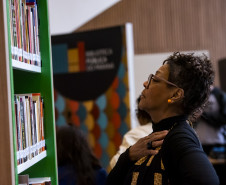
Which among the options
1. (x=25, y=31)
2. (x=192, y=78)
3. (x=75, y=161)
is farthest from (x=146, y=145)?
(x=75, y=161)

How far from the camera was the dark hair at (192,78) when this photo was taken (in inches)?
58.3

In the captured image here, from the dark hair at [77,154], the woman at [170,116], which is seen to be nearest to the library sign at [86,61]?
the dark hair at [77,154]

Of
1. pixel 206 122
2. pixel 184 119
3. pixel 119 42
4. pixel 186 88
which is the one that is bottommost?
pixel 206 122

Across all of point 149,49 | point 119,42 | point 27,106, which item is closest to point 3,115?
point 27,106

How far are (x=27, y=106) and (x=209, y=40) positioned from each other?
20.4 ft

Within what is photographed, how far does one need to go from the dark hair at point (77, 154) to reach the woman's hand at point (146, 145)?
1.02 metres

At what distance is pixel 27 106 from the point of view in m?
1.60

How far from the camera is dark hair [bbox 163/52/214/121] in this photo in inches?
58.3

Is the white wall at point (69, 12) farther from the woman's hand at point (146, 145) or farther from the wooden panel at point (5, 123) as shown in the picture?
the wooden panel at point (5, 123)

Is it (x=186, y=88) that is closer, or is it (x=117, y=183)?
(x=186, y=88)

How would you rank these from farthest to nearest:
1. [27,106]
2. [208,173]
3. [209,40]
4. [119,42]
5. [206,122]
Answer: [209,40] < [206,122] < [119,42] < [27,106] < [208,173]

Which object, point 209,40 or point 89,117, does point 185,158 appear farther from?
point 209,40

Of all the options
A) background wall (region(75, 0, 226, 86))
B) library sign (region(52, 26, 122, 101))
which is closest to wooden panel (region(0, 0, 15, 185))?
library sign (region(52, 26, 122, 101))

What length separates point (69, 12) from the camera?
6.22 metres
